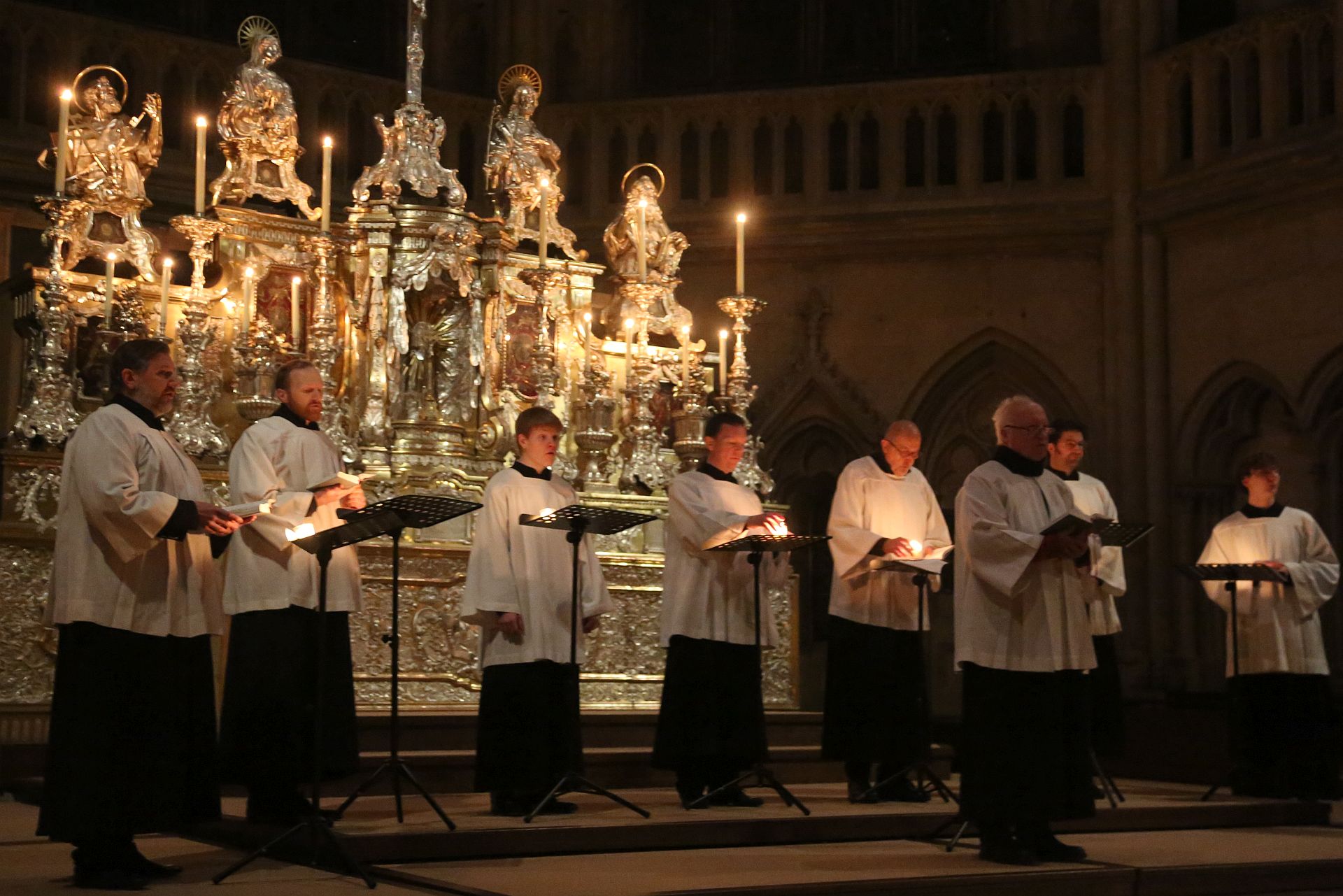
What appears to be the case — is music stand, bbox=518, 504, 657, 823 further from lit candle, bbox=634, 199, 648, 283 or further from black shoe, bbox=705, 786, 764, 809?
lit candle, bbox=634, 199, 648, 283

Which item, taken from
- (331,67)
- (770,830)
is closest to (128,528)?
(770,830)

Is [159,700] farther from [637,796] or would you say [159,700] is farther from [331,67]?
[331,67]

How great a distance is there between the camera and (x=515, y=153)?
1157 centimetres

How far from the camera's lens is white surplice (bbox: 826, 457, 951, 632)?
8.92 m

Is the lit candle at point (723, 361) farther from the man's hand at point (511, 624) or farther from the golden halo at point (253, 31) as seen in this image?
the man's hand at point (511, 624)

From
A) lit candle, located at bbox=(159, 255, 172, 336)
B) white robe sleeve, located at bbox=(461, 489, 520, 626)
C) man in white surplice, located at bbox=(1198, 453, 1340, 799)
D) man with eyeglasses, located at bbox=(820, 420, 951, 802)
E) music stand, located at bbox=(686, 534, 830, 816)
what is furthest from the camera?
man in white surplice, located at bbox=(1198, 453, 1340, 799)

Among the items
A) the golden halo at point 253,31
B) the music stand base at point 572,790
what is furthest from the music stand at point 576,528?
the golden halo at point 253,31

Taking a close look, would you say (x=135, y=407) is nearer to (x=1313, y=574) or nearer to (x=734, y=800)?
(x=734, y=800)

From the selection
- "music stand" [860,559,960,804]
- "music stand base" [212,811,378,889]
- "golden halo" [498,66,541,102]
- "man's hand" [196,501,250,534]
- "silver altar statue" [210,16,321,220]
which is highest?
"golden halo" [498,66,541,102]

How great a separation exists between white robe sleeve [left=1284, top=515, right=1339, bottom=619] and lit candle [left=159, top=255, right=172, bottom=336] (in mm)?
6455

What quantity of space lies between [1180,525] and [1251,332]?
1.77 meters

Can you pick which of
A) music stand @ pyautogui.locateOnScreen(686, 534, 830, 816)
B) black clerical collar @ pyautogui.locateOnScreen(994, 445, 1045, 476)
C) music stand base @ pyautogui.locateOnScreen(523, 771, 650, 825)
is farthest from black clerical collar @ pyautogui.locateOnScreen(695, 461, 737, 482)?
black clerical collar @ pyautogui.locateOnScreen(994, 445, 1045, 476)

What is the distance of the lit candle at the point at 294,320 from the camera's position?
34.8 ft

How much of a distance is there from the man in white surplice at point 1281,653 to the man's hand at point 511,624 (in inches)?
168
